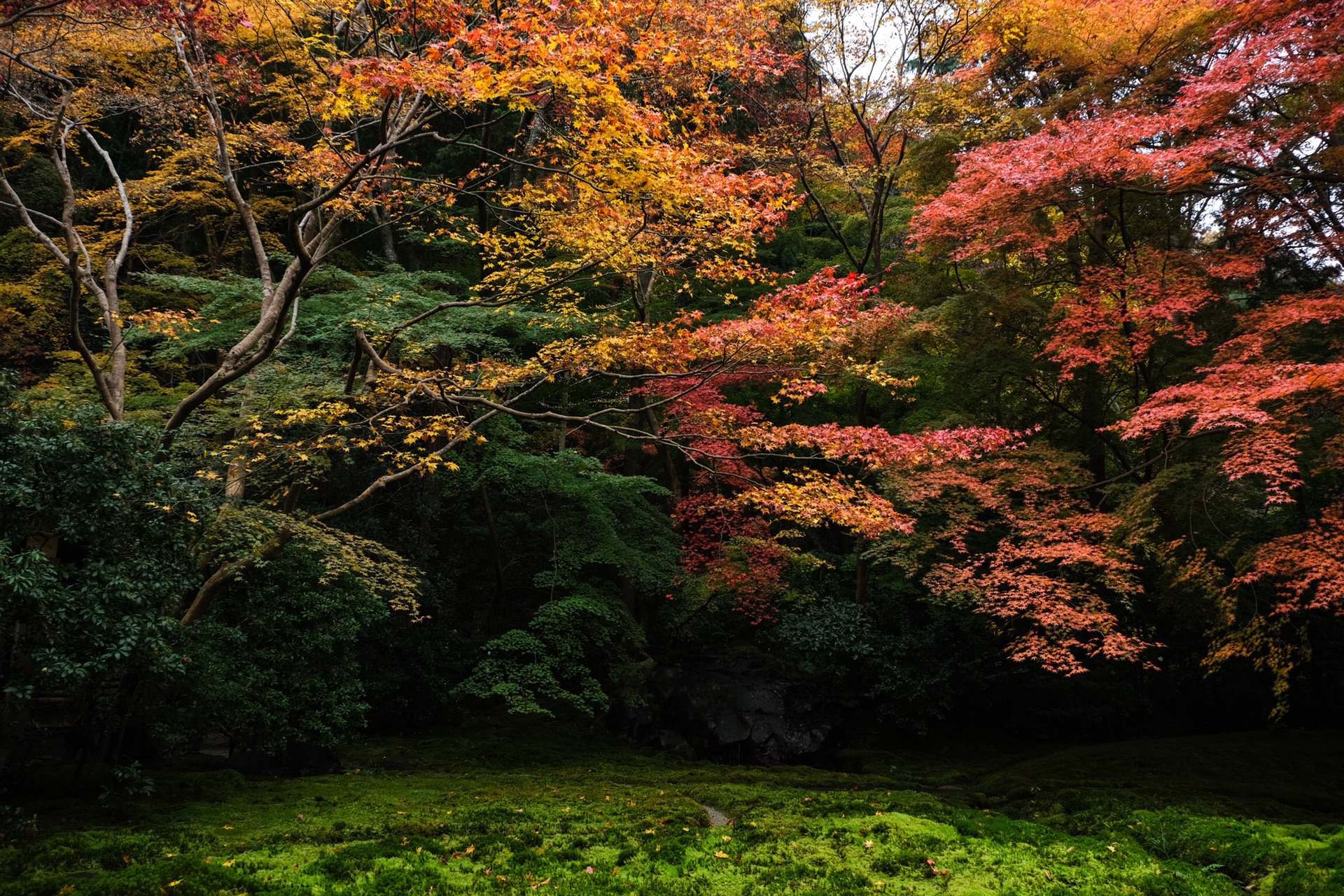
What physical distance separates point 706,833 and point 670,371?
5.93 metres

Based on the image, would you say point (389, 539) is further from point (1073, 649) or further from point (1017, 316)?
point (1073, 649)

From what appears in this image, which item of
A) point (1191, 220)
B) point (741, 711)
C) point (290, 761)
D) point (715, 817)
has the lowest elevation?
point (290, 761)

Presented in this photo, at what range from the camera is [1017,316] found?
11141 millimetres

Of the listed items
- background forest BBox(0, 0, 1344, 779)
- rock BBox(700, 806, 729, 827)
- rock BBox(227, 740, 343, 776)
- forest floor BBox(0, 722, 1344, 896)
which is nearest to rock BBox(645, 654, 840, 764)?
background forest BBox(0, 0, 1344, 779)

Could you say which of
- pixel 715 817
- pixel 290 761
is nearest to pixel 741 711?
pixel 715 817

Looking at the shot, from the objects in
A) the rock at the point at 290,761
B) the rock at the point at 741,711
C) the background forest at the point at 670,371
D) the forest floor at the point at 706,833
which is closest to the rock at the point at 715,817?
the forest floor at the point at 706,833

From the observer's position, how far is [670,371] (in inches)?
409

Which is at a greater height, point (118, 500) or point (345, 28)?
point (345, 28)

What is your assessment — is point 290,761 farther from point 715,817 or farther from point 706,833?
point 706,833

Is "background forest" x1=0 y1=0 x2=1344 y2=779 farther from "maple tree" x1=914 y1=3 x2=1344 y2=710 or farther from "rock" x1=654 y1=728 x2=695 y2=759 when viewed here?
"rock" x1=654 y1=728 x2=695 y2=759

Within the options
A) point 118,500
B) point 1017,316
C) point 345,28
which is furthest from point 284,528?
point 1017,316

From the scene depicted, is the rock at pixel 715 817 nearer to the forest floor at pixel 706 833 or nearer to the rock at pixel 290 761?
the forest floor at pixel 706 833

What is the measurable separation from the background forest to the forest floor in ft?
3.57

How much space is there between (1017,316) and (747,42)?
18.5 ft
